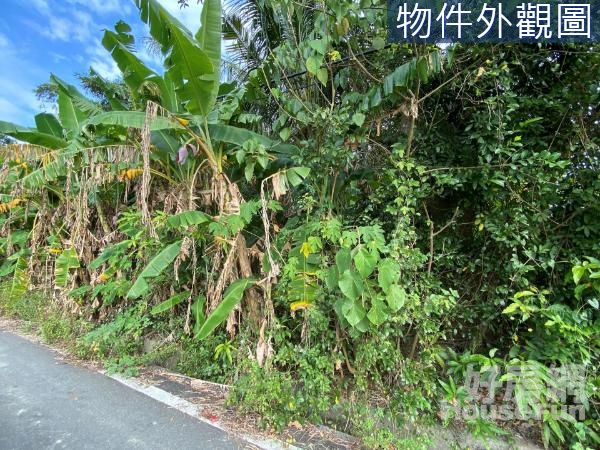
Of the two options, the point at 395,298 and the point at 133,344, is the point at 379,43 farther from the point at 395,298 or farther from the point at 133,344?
the point at 133,344

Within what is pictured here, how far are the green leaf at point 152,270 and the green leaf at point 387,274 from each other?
218 centimetres

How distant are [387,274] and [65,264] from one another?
179 inches

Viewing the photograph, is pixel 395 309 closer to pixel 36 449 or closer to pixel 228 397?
pixel 228 397

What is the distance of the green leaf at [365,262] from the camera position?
2223 mm

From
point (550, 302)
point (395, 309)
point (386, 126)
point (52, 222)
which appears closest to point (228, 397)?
point (395, 309)

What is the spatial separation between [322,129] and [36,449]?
3.44 m

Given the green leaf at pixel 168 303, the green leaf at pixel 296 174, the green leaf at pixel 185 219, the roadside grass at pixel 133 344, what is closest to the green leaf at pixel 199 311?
the green leaf at pixel 168 303

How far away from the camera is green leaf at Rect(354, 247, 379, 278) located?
7.29ft

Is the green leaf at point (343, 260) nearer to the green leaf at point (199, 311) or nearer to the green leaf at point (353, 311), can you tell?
the green leaf at point (353, 311)

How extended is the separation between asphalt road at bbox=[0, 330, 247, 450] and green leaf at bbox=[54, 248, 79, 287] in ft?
4.02

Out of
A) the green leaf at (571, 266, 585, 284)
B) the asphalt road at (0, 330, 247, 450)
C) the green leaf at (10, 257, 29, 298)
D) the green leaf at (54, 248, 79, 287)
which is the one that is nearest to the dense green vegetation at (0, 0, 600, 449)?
the green leaf at (571, 266, 585, 284)

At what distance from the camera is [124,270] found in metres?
4.24

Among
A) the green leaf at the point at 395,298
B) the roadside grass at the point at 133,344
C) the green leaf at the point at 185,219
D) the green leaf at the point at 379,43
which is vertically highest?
the green leaf at the point at 379,43

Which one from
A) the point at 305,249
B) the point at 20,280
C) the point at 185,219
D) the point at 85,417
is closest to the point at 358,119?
the point at 305,249
